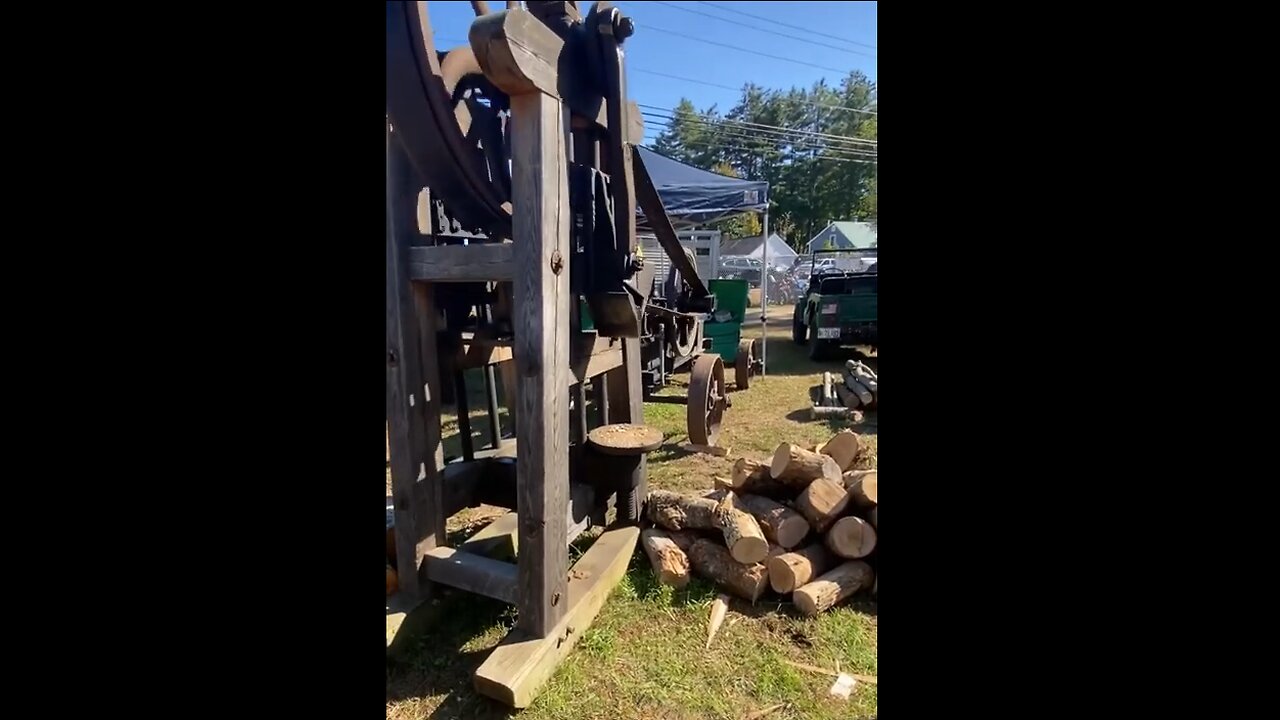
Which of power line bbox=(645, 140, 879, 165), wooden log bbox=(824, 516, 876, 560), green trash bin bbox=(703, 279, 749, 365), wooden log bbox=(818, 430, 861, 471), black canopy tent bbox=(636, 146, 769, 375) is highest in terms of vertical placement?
power line bbox=(645, 140, 879, 165)

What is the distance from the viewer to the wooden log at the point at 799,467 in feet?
11.3

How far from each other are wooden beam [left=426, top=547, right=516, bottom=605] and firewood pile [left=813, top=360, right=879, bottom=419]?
457 cm

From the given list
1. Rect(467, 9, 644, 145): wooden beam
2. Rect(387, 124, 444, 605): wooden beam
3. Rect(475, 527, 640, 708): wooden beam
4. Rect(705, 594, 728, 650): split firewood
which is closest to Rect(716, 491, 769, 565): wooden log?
Rect(705, 594, 728, 650): split firewood

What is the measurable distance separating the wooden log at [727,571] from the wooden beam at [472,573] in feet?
3.28

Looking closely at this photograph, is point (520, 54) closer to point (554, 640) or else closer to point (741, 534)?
point (554, 640)

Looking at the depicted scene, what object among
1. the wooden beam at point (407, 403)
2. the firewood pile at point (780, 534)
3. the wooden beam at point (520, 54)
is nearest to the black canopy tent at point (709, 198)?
the firewood pile at point (780, 534)

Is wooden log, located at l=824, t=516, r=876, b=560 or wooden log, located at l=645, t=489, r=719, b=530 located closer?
wooden log, located at l=824, t=516, r=876, b=560

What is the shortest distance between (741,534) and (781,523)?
0.97 feet

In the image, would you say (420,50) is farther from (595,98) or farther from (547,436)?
(547,436)

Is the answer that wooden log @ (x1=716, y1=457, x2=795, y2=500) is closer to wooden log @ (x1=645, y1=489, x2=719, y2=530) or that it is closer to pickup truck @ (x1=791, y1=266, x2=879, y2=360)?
wooden log @ (x1=645, y1=489, x2=719, y2=530)

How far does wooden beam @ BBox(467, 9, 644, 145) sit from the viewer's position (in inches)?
74.0

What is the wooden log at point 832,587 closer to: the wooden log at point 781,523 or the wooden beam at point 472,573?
the wooden log at point 781,523

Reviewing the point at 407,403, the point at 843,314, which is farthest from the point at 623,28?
the point at 843,314
